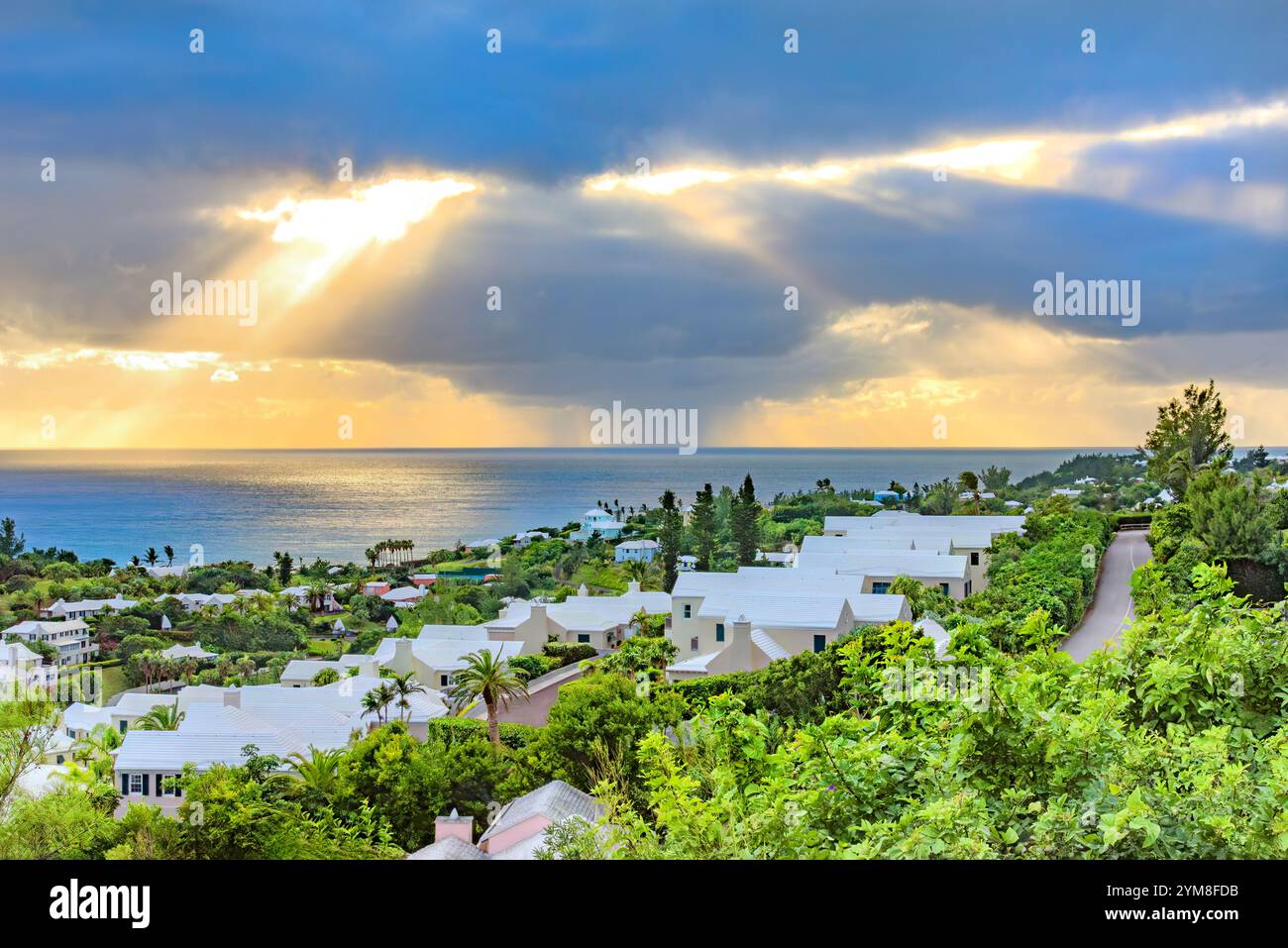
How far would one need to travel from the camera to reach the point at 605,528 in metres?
35.9

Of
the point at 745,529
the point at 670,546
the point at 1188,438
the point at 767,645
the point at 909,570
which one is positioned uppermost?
the point at 1188,438

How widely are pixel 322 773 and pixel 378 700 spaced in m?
2.59

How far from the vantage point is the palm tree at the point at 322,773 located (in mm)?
8578

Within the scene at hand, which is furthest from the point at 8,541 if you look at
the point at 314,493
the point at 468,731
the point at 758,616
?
the point at 758,616

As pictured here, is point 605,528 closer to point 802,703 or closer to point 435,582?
point 435,582

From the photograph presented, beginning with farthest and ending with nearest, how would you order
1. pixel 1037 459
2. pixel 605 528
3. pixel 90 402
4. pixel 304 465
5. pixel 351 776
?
pixel 304 465 < pixel 605 528 < pixel 1037 459 < pixel 90 402 < pixel 351 776

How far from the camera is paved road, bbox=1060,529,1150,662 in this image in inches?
400

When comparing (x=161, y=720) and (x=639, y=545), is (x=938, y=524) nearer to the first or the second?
(x=639, y=545)

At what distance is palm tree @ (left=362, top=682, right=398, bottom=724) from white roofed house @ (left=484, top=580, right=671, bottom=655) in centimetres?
360

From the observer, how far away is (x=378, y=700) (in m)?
11.3

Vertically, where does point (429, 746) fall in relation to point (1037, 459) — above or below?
below

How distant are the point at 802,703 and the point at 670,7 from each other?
600cm
